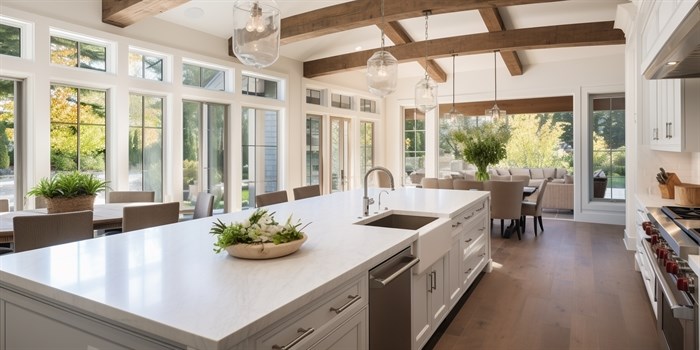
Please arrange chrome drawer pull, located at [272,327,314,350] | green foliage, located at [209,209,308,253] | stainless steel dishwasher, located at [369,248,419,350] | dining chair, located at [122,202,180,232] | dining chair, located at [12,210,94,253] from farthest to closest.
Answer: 1. dining chair, located at [122,202,180,232]
2. dining chair, located at [12,210,94,253]
3. stainless steel dishwasher, located at [369,248,419,350]
4. green foliage, located at [209,209,308,253]
5. chrome drawer pull, located at [272,327,314,350]

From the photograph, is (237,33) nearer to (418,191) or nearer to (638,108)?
(418,191)

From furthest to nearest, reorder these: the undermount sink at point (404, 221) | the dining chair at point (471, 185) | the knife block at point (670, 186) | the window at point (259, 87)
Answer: the window at point (259, 87) → the dining chair at point (471, 185) → the knife block at point (670, 186) → the undermount sink at point (404, 221)

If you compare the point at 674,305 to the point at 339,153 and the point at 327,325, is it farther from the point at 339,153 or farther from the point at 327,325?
the point at 339,153

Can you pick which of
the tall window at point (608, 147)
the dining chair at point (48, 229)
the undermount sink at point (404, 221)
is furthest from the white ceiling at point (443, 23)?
the undermount sink at point (404, 221)

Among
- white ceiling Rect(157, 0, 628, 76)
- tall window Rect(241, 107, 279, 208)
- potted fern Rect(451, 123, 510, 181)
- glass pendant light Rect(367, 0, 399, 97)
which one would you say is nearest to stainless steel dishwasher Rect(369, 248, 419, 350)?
glass pendant light Rect(367, 0, 399, 97)

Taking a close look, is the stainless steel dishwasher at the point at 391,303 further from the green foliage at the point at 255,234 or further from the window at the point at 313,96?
the window at the point at 313,96

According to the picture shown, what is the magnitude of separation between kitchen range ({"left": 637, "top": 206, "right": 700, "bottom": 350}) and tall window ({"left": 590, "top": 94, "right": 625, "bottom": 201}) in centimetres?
567

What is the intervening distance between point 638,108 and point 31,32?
648 centimetres

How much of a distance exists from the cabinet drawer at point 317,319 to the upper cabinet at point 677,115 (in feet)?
9.20

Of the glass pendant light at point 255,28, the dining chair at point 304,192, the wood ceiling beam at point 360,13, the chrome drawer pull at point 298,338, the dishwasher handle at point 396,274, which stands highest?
the wood ceiling beam at point 360,13

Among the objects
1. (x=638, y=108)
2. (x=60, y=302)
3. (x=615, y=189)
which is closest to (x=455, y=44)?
(x=638, y=108)

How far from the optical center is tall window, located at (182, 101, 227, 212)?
5.86 m

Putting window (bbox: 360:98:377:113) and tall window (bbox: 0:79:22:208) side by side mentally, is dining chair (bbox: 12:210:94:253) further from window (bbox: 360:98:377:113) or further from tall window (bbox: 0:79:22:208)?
window (bbox: 360:98:377:113)

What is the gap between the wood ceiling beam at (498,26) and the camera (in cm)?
583
